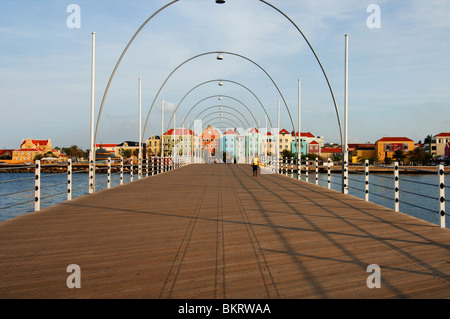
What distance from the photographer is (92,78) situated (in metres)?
14.0

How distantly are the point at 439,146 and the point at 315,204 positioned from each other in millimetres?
144006

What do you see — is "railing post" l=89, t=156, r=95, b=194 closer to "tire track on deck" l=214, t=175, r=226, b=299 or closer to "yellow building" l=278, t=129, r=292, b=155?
"tire track on deck" l=214, t=175, r=226, b=299

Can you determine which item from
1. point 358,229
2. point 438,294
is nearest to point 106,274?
point 438,294

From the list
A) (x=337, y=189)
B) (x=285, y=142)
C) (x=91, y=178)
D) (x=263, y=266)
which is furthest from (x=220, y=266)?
(x=285, y=142)

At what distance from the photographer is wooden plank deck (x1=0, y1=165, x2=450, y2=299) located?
3746 mm

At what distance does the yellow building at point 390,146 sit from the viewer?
456ft

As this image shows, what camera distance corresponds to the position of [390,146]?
459ft

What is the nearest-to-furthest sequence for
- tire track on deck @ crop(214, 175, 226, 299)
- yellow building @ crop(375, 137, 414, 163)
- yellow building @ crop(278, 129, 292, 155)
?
tire track on deck @ crop(214, 175, 226, 299), yellow building @ crop(375, 137, 414, 163), yellow building @ crop(278, 129, 292, 155)

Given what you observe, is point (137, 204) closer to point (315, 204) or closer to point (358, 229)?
point (315, 204)

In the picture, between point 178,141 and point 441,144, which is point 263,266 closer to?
point 178,141

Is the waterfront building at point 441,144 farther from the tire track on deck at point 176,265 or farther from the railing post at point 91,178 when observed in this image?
the tire track on deck at point 176,265

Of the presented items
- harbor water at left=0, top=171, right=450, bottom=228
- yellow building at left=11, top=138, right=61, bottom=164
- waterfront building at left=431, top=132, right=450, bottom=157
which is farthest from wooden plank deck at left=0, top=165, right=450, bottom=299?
waterfront building at left=431, top=132, right=450, bottom=157

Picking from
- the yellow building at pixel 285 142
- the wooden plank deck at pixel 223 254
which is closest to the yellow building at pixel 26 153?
the yellow building at pixel 285 142

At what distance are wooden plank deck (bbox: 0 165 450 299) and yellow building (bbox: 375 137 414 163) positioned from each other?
140427 millimetres
